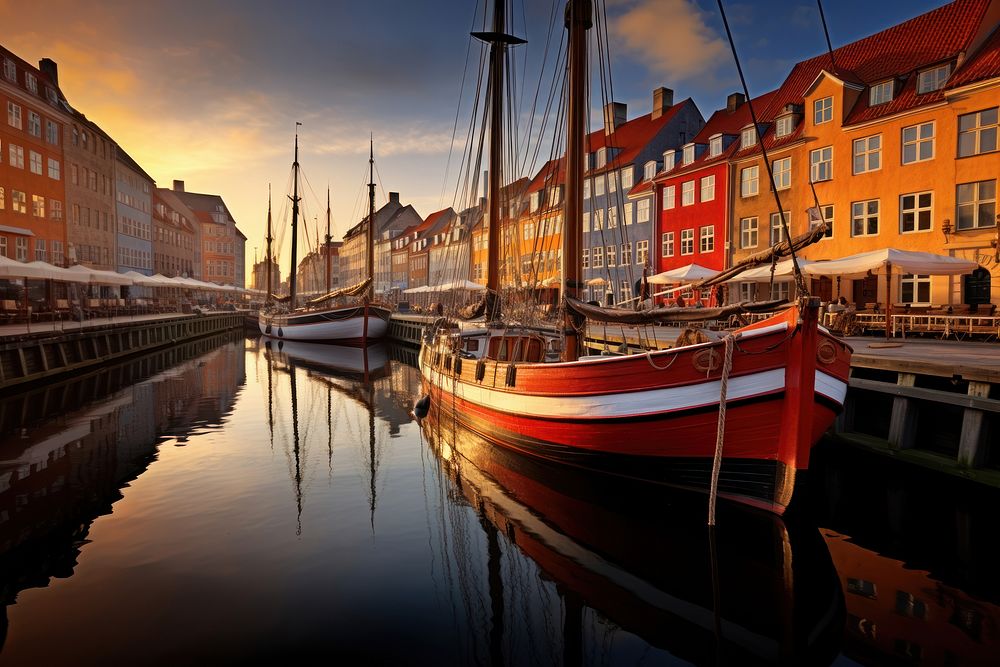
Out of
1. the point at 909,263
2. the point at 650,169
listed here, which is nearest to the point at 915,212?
the point at 909,263

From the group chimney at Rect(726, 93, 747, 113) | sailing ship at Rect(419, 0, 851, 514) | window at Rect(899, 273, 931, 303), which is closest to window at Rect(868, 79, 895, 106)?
window at Rect(899, 273, 931, 303)

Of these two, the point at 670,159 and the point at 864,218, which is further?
the point at 670,159

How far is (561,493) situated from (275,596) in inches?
197

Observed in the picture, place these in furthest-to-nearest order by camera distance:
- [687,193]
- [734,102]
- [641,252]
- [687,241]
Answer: [641,252]
[734,102]
[687,193]
[687,241]

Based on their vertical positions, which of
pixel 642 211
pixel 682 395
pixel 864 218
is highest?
pixel 642 211

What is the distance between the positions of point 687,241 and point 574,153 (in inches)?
1046

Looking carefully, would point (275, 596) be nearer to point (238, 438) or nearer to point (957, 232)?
point (238, 438)

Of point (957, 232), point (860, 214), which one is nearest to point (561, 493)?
point (957, 232)

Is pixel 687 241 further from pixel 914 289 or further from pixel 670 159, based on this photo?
pixel 914 289

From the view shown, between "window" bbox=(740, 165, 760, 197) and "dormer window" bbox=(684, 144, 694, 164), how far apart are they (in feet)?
14.6

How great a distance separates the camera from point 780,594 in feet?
22.0

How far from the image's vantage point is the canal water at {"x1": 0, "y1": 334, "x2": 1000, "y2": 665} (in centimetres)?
569

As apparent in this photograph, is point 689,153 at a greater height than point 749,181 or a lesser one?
greater

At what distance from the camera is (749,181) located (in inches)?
1252
